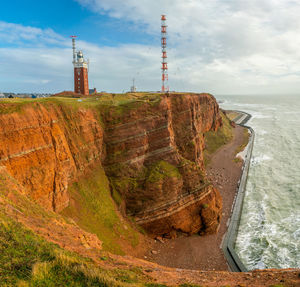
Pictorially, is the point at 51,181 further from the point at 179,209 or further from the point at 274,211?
the point at 274,211

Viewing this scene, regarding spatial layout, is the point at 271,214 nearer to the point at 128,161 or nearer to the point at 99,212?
the point at 128,161

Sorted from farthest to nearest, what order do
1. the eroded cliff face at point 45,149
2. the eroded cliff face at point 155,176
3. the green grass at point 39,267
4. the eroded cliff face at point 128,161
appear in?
the eroded cliff face at point 155,176
the eroded cliff face at point 128,161
the eroded cliff face at point 45,149
the green grass at point 39,267

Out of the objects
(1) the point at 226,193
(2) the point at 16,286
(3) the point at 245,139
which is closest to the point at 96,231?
(2) the point at 16,286

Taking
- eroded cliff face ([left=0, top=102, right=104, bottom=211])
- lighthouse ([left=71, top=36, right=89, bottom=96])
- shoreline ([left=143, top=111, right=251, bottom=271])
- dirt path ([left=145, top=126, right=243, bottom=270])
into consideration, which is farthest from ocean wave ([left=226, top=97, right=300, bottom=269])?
lighthouse ([left=71, top=36, right=89, bottom=96])

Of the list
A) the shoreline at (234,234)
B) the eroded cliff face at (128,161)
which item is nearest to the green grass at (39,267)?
the eroded cliff face at (128,161)

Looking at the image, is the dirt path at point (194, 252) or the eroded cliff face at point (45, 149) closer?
the eroded cliff face at point (45, 149)

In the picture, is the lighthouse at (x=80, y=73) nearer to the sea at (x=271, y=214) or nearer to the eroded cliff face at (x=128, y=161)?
the eroded cliff face at (x=128, y=161)
